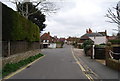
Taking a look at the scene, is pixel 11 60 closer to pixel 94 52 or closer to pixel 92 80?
pixel 92 80

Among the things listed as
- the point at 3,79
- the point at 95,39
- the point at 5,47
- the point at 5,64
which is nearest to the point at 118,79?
the point at 3,79

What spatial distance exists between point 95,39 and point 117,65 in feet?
45.0

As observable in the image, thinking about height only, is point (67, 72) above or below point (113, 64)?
Result: below

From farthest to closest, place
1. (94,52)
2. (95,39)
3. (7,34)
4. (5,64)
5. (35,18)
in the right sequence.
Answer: (35,18) → (95,39) → (94,52) → (7,34) → (5,64)

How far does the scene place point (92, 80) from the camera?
30.2 feet

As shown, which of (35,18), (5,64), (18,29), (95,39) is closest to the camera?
(5,64)

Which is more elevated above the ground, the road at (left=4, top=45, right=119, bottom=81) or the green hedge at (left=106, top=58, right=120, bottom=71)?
the green hedge at (left=106, top=58, right=120, bottom=71)

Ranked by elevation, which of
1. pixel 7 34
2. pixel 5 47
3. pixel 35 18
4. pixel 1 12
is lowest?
pixel 5 47

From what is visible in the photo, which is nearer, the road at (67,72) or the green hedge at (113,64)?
the road at (67,72)

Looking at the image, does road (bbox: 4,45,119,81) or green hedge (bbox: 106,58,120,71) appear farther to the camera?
green hedge (bbox: 106,58,120,71)

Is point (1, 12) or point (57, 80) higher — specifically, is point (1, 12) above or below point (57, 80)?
above

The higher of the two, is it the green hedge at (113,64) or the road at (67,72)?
the green hedge at (113,64)

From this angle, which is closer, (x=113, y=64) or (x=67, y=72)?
(x=67, y=72)

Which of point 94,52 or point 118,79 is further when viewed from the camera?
point 94,52
